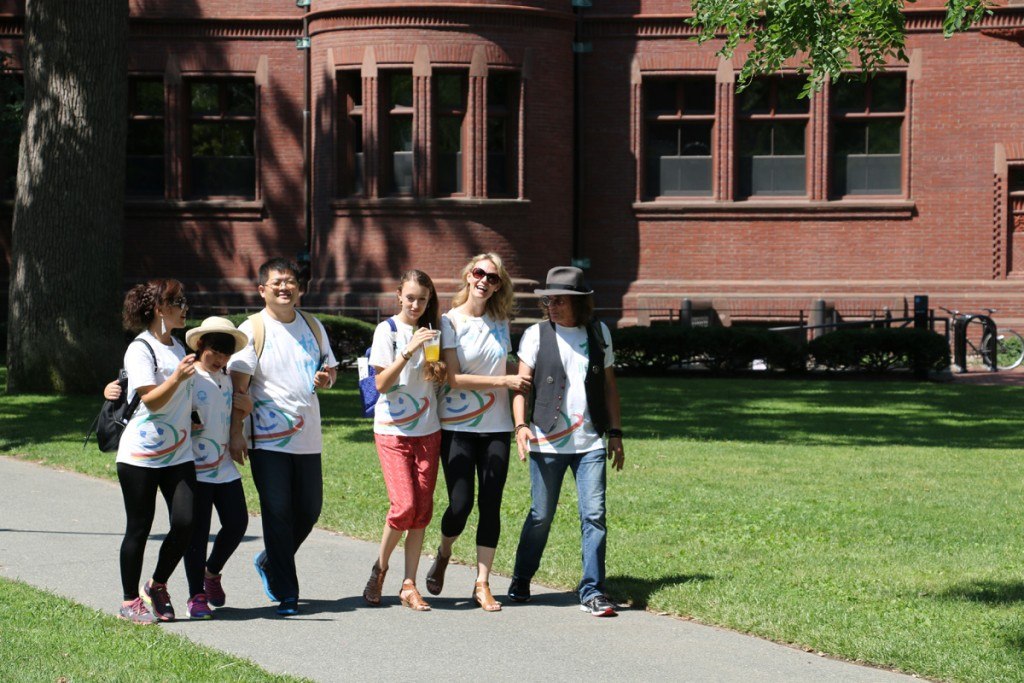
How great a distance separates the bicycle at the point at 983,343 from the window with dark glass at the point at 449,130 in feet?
27.6

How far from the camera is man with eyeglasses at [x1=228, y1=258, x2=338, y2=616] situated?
7.28m

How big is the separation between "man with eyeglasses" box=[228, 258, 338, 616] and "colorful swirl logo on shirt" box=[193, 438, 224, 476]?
0.28 feet

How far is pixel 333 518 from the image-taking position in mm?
10359

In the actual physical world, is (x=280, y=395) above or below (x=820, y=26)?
below

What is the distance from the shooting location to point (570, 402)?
7730 mm

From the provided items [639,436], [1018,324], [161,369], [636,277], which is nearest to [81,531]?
[161,369]

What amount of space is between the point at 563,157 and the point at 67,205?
1005 centimetres

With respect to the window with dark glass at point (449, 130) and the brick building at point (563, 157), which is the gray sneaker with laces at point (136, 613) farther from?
the window with dark glass at point (449, 130)

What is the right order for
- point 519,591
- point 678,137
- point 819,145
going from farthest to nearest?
point 678,137 < point 819,145 < point 519,591

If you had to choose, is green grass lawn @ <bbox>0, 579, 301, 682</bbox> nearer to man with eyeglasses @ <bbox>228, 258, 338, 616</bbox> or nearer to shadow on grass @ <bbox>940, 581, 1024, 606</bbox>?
man with eyeglasses @ <bbox>228, 258, 338, 616</bbox>

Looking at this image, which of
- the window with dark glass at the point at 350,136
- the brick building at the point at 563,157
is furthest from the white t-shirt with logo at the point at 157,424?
the window with dark glass at the point at 350,136

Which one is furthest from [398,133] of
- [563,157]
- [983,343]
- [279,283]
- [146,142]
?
[279,283]

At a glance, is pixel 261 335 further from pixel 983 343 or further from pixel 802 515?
pixel 983 343

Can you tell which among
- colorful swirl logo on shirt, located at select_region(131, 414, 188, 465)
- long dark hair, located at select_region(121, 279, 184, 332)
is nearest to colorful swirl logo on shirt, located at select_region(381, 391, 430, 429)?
colorful swirl logo on shirt, located at select_region(131, 414, 188, 465)
